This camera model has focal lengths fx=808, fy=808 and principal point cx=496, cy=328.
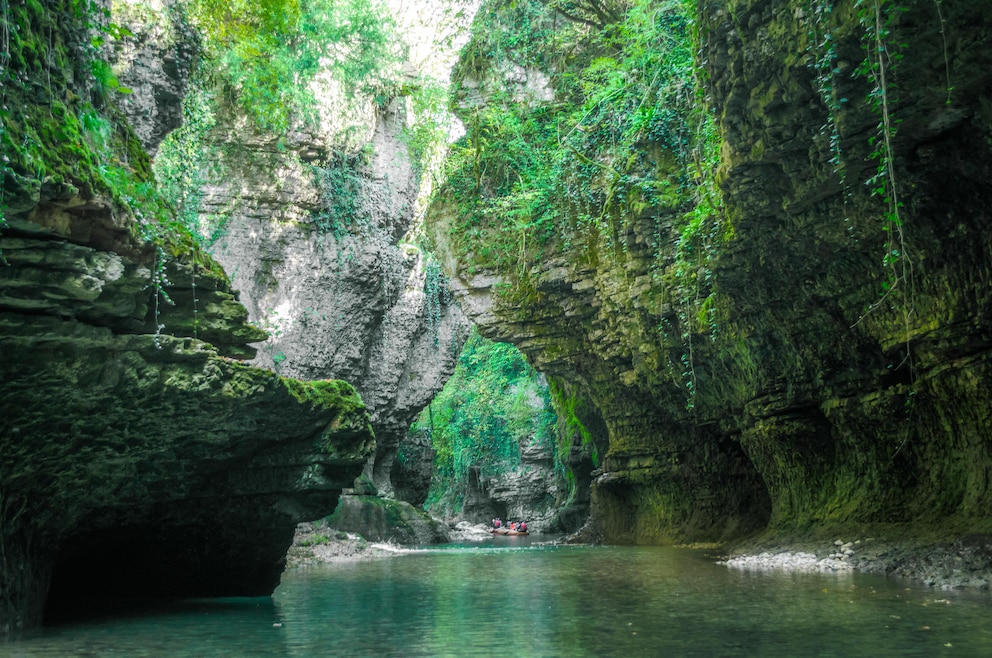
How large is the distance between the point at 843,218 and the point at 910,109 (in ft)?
6.43

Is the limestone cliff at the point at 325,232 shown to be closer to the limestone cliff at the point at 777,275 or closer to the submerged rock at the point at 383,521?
the submerged rock at the point at 383,521

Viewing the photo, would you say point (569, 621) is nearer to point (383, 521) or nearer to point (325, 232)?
point (325, 232)

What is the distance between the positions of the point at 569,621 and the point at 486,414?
1070 inches

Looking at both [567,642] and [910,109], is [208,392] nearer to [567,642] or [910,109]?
[567,642]

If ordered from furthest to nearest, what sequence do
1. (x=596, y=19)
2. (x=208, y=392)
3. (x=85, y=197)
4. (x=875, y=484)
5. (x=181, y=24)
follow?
1. (x=596, y=19)
2. (x=181, y=24)
3. (x=875, y=484)
4. (x=208, y=392)
5. (x=85, y=197)

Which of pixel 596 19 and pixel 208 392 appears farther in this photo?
pixel 596 19

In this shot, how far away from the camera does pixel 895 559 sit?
8.51 meters

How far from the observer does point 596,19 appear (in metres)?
16.6

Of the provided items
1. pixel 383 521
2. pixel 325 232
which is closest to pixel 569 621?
pixel 325 232

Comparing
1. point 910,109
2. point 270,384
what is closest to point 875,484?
point 910,109

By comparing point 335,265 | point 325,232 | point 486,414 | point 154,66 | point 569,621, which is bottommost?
point 569,621

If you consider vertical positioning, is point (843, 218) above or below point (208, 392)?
above

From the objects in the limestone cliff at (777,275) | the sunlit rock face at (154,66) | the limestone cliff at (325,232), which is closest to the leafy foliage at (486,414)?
the limestone cliff at (325,232)

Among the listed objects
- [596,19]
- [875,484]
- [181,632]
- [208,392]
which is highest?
[596,19]
